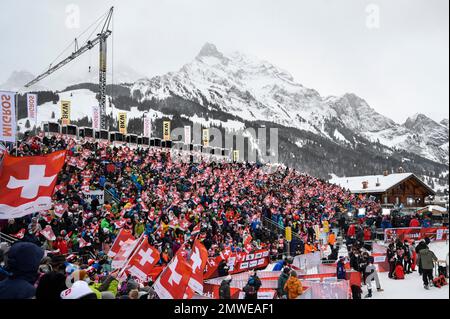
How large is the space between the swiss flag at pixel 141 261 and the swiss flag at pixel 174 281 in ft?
5.96

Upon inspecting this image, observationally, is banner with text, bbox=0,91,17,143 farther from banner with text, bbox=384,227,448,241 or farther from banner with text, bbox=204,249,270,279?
banner with text, bbox=384,227,448,241

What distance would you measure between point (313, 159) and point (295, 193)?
113917 millimetres

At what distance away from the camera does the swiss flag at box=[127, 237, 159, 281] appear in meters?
9.59

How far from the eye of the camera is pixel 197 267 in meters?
9.78

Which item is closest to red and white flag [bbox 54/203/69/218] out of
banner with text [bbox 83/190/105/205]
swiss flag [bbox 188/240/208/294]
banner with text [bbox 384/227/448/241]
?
banner with text [bbox 83/190/105/205]

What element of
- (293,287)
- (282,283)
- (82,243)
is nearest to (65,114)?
(82,243)

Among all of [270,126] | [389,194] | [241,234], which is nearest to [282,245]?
[241,234]

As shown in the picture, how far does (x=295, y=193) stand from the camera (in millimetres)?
32000

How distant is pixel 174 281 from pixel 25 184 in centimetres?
377

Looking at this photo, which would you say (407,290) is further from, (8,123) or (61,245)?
(8,123)

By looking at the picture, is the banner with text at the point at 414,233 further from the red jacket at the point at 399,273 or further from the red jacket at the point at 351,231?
the red jacket at the point at 399,273

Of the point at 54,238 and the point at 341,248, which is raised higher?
the point at 54,238
